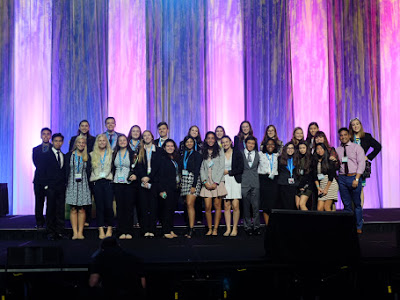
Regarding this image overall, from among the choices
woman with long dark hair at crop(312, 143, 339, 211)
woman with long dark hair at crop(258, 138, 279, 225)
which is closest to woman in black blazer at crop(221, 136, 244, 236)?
woman with long dark hair at crop(258, 138, 279, 225)

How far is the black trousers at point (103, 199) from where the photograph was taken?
6.67m

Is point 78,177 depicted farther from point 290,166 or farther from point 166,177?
point 290,166

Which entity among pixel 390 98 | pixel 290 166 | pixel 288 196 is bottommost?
pixel 288 196

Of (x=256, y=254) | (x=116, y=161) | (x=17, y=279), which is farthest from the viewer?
(x=116, y=161)

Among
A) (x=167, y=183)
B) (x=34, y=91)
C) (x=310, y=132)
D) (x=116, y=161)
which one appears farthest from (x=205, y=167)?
(x=34, y=91)

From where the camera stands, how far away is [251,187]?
6.90m

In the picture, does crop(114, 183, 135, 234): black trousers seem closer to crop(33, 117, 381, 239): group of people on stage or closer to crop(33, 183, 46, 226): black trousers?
crop(33, 117, 381, 239): group of people on stage

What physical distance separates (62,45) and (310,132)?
528 centimetres

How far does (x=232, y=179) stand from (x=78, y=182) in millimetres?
2130

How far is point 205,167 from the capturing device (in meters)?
6.88

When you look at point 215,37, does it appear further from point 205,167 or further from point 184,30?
point 205,167

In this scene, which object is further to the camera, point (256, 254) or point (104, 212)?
point (104, 212)

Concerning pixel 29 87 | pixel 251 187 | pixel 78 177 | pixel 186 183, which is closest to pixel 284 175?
pixel 251 187

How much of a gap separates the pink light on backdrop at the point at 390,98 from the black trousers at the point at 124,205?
18.7 ft
